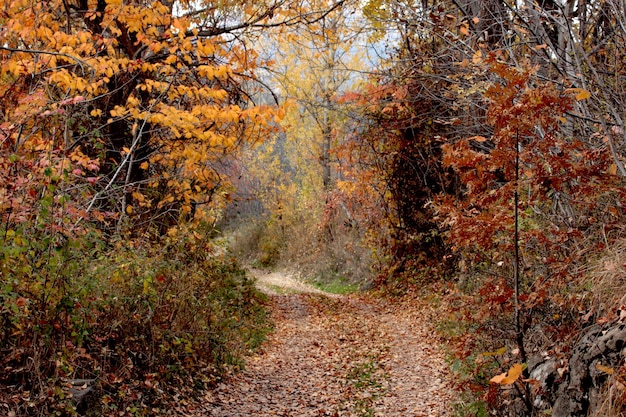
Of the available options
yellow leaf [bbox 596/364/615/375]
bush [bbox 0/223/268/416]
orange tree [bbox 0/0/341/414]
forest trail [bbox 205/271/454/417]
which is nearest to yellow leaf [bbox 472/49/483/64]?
orange tree [bbox 0/0/341/414]

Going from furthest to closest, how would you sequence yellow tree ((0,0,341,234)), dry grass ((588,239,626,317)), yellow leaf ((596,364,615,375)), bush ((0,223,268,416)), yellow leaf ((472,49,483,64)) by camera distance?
yellow leaf ((472,49,483,64)) → yellow tree ((0,0,341,234)) → bush ((0,223,268,416)) → dry grass ((588,239,626,317)) → yellow leaf ((596,364,615,375))

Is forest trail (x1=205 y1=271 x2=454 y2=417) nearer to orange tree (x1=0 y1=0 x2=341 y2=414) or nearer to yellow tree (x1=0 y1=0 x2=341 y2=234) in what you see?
orange tree (x1=0 y1=0 x2=341 y2=414)

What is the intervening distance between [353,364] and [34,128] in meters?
5.20

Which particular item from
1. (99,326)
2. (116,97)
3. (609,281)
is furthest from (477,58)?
(116,97)

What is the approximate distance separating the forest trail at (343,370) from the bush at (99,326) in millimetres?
541

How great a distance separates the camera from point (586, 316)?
165 inches

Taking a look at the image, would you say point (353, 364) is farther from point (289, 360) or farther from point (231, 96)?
point (231, 96)

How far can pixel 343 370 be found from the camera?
7.68 metres

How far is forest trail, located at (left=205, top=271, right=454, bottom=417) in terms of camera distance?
6.18 m

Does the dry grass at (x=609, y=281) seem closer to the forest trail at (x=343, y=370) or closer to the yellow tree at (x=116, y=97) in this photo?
the forest trail at (x=343, y=370)

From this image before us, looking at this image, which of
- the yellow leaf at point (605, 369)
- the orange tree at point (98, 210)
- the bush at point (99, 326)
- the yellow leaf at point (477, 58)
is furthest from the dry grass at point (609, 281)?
the bush at point (99, 326)

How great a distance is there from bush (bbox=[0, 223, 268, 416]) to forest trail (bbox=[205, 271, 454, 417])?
54 cm

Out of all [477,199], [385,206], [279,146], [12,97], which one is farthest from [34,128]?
[279,146]

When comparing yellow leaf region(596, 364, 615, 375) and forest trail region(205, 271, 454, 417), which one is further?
forest trail region(205, 271, 454, 417)
